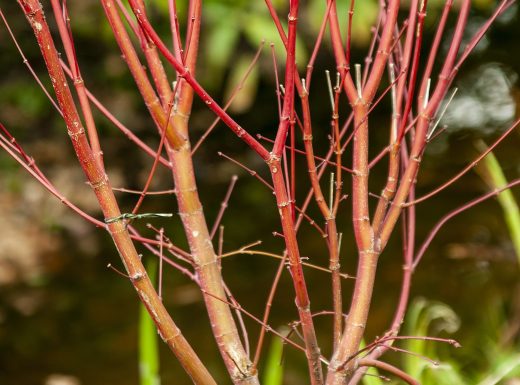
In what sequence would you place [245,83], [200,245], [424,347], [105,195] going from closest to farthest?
1. [105,195]
2. [200,245]
3. [424,347]
4. [245,83]

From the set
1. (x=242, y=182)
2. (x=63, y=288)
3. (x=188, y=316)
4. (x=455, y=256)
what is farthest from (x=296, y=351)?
(x=242, y=182)

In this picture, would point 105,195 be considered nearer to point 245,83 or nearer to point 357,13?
point 245,83

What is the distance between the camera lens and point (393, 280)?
11.0 feet

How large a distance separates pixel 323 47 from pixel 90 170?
4144 millimetres

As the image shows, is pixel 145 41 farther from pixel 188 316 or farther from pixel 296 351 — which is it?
pixel 188 316


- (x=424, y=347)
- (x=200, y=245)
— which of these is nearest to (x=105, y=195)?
(x=200, y=245)

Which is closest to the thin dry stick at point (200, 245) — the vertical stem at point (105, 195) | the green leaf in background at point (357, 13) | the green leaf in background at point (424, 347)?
the vertical stem at point (105, 195)

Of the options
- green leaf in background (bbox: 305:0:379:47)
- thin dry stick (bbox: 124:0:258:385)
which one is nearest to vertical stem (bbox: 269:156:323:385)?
thin dry stick (bbox: 124:0:258:385)

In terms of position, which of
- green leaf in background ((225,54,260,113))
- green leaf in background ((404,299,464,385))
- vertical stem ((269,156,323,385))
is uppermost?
green leaf in background ((225,54,260,113))

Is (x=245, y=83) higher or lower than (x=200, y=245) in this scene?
higher

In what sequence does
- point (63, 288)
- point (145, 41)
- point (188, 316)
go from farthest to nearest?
point (63, 288) → point (188, 316) → point (145, 41)

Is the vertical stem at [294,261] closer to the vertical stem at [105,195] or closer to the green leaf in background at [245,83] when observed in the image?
the vertical stem at [105,195]

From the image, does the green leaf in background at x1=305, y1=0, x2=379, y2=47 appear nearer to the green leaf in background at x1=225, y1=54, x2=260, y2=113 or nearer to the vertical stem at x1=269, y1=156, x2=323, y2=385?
the green leaf in background at x1=225, y1=54, x2=260, y2=113

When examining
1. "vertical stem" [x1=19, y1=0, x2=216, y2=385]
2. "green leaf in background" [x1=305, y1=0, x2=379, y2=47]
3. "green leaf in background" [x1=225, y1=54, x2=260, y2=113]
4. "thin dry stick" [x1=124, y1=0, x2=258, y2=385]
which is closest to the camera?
"vertical stem" [x1=19, y1=0, x2=216, y2=385]
